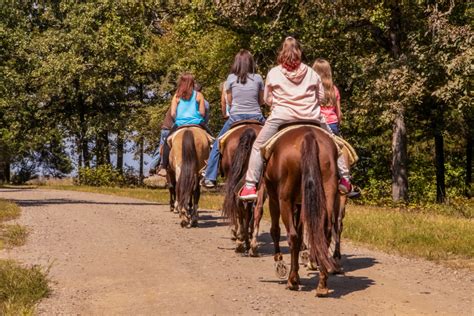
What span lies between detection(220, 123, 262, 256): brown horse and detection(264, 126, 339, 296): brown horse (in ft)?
8.72

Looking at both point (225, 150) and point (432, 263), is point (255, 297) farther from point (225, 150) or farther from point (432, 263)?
point (225, 150)

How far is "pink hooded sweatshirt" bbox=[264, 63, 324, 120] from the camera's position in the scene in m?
9.19

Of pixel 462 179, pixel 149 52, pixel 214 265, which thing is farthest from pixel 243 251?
pixel 149 52

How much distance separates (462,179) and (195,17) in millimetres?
16596

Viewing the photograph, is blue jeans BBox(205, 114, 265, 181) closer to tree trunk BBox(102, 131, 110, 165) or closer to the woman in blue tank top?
the woman in blue tank top

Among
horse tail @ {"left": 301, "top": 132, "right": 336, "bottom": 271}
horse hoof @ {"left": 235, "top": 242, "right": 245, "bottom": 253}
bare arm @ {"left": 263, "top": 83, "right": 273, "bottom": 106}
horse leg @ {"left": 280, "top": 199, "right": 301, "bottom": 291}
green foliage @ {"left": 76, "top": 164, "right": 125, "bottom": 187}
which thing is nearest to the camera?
horse tail @ {"left": 301, "top": 132, "right": 336, "bottom": 271}

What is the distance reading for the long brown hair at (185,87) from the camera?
15672 mm

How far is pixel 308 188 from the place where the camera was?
27.1 feet

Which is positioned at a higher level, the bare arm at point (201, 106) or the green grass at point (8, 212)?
the bare arm at point (201, 106)

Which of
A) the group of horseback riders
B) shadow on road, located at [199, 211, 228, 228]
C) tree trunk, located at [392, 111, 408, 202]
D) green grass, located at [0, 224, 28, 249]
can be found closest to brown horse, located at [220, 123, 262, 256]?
the group of horseback riders

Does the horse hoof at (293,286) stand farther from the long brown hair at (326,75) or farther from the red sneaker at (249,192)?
the long brown hair at (326,75)

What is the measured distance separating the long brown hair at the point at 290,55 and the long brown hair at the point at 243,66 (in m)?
3.21

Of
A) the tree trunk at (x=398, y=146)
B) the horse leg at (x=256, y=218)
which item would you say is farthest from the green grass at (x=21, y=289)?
the tree trunk at (x=398, y=146)

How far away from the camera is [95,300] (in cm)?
815
